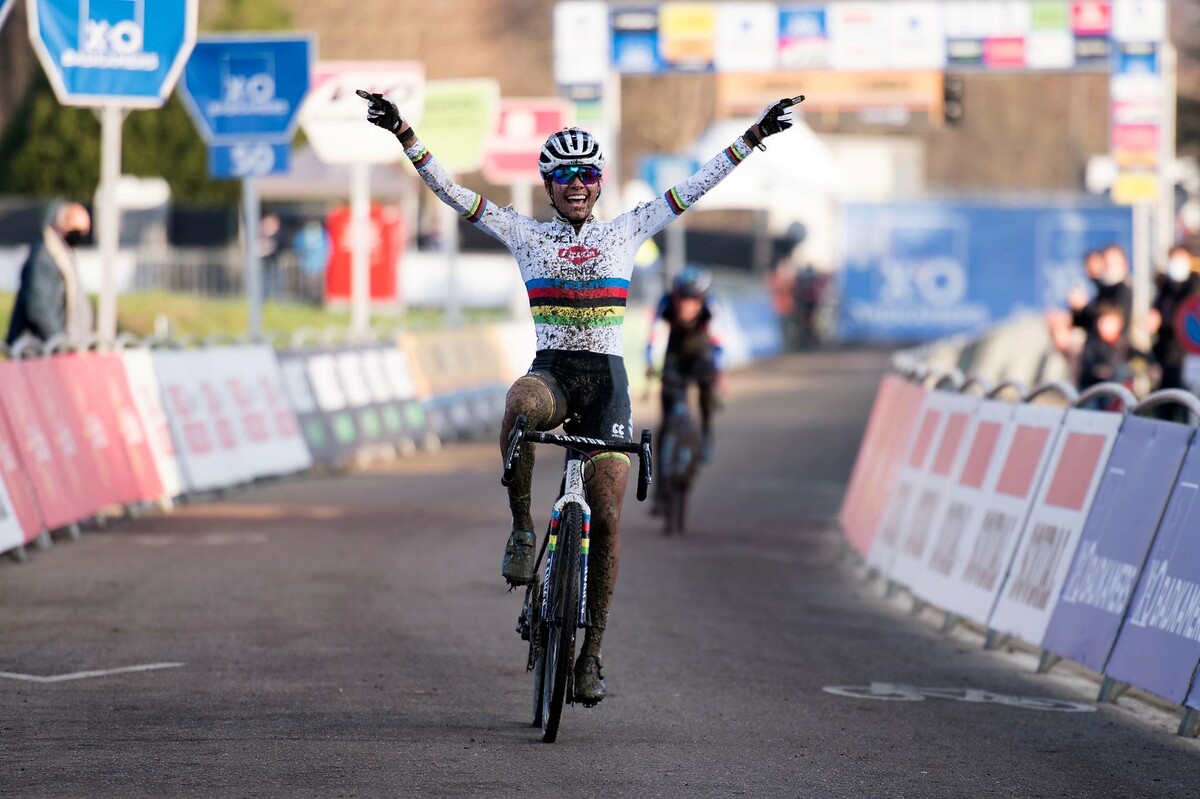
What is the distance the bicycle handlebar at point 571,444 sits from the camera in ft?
28.0

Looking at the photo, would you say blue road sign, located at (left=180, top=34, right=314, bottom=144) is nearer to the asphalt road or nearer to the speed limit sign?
the speed limit sign

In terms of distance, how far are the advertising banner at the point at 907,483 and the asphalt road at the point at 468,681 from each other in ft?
0.86

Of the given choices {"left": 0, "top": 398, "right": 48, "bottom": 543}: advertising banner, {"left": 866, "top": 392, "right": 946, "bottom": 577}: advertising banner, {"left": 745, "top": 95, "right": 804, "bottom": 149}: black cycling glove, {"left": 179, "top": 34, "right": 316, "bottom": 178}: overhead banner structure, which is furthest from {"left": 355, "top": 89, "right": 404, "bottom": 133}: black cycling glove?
{"left": 179, "top": 34, "right": 316, "bottom": 178}: overhead banner structure

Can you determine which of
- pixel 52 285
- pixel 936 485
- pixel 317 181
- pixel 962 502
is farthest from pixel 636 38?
pixel 962 502

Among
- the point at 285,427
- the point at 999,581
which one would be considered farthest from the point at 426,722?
A: the point at 285,427

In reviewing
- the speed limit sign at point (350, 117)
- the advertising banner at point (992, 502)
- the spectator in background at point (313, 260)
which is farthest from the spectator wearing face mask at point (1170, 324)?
the spectator in background at point (313, 260)

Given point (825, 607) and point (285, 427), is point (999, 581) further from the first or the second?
point (285, 427)

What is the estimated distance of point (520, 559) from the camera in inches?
344

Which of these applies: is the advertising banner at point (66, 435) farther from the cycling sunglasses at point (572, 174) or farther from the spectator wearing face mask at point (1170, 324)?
the spectator wearing face mask at point (1170, 324)

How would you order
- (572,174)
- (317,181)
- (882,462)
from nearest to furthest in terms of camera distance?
1. (572,174)
2. (882,462)
3. (317,181)

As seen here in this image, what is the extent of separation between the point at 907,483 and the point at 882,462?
4.65ft

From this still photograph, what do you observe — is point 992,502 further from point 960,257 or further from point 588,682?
point 960,257

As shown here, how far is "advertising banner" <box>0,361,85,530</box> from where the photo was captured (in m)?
14.6

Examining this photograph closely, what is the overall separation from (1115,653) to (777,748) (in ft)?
7.40
